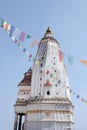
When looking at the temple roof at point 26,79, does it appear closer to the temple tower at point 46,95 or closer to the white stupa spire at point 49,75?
the temple tower at point 46,95

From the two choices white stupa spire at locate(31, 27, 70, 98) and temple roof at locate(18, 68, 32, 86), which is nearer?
white stupa spire at locate(31, 27, 70, 98)

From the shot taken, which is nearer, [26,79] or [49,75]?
[49,75]

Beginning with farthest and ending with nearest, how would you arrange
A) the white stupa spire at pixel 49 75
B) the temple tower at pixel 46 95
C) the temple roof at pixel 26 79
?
the temple roof at pixel 26 79 → the white stupa spire at pixel 49 75 → the temple tower at pixel 46 95

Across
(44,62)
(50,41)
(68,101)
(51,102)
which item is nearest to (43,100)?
(51,102)

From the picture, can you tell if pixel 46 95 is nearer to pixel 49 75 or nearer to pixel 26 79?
pixel 49 75

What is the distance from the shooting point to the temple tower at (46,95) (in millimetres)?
39594

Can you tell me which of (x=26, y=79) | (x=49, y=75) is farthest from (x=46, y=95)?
(x=26, y=79)

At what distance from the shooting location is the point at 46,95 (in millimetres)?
41625

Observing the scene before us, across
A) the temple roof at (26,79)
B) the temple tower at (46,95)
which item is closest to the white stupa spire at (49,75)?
the temple tower at (46,95)

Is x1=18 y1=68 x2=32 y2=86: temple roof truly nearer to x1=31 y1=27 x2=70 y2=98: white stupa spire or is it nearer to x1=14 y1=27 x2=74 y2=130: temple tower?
x1=14 y1=27 x2=74 y2=130: temple tower

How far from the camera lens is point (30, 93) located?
43938 millimetres

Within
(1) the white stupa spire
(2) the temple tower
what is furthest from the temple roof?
(1) the white stupa spire

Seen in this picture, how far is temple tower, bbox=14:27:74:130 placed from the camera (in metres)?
39.6

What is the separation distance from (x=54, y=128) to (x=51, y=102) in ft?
13.5
